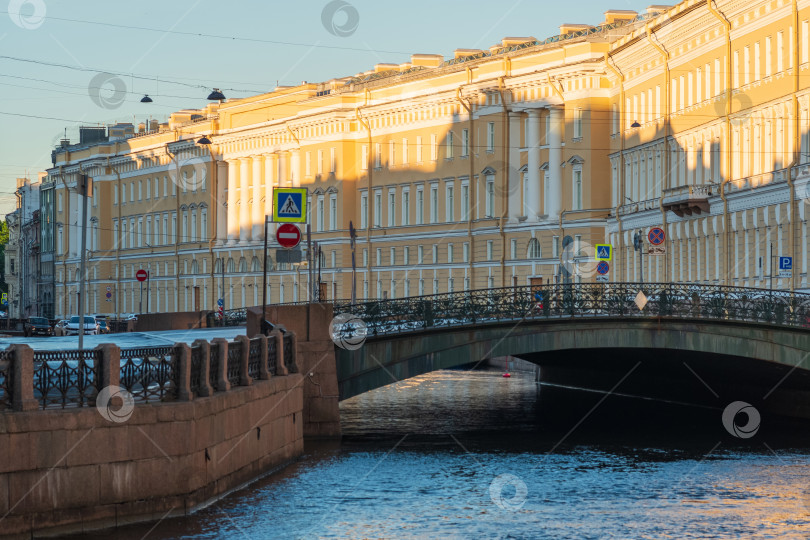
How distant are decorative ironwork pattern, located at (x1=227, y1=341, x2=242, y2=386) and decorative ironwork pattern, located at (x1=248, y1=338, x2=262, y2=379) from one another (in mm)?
1022

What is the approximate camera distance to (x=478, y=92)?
70.6m

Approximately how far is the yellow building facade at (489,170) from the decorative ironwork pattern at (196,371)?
80.2ft

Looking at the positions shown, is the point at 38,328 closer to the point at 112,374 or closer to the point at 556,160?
the point at 556,160

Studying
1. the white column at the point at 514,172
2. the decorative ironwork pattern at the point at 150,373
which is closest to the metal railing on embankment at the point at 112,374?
the decorative ironwork pattern at the point at 150,373

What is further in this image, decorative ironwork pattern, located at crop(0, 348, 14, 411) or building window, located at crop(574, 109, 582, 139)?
building window, located at crop(574, 109, 582, 139)

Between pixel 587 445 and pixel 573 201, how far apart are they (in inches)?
1359

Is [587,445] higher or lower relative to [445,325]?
lower

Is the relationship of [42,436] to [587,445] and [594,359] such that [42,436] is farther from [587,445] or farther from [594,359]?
[594,359]

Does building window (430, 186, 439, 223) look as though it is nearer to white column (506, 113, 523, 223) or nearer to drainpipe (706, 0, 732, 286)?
white column (506, 113, 523, 223)

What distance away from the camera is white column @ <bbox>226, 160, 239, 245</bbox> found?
314 ft

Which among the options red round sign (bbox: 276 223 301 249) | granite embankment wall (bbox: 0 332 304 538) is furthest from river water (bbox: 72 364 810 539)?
red round sign (bbox: 276 223 301 249)

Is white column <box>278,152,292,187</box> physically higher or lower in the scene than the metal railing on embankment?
higher

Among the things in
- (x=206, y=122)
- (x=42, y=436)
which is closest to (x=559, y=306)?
(x=42, y=436)

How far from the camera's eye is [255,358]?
26.1 m
